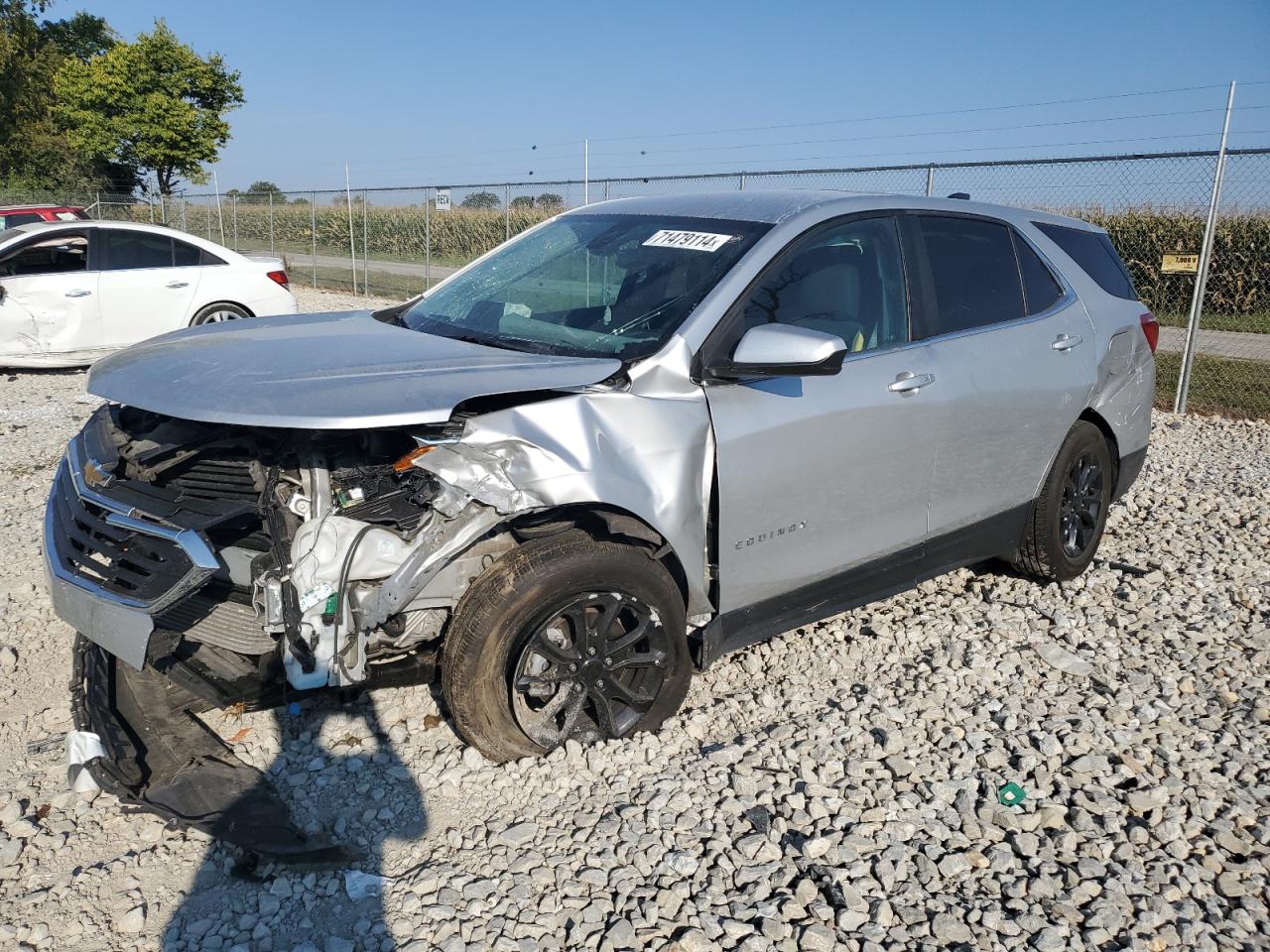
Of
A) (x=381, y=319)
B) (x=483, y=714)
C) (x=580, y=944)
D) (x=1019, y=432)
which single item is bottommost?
(x=580, y=944)

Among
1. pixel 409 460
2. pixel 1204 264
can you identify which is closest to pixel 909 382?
pixel 409 460

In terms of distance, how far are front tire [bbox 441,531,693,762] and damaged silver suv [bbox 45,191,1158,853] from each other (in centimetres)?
1

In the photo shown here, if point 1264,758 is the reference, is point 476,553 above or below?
above

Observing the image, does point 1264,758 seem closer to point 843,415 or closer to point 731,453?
point 843,415

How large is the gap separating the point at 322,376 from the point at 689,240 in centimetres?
149

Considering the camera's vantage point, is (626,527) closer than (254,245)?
Yes

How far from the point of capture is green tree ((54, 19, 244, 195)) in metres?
33.2

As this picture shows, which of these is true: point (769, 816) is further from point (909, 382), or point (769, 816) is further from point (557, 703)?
point (909, 382)

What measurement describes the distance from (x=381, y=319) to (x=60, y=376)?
812 centimetres

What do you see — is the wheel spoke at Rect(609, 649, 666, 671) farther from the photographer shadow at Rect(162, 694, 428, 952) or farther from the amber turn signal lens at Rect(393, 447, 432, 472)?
the amber turn signal lens at Rect(393, 447, 432, 472)

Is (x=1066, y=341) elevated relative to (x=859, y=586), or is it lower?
elevated

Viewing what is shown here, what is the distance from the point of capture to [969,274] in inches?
171

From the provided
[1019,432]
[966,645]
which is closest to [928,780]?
[966,645]

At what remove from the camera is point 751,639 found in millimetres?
3652
